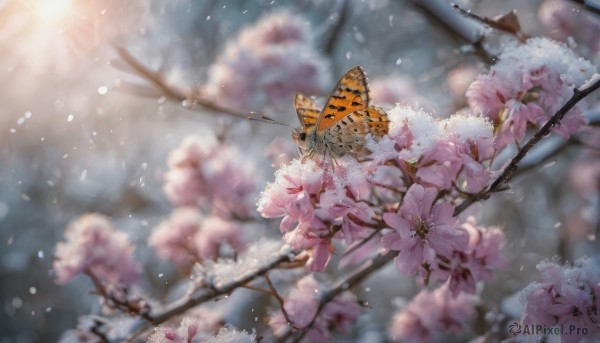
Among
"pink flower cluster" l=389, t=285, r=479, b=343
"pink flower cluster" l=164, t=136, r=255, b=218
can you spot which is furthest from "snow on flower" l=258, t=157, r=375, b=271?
"pink flower cluster" l=164, t=136, r=255, b=218

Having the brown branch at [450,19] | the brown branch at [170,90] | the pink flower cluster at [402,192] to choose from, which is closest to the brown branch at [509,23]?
the brown branch at [450,19]

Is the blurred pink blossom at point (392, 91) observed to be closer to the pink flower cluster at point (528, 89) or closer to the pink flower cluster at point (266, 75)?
the pink flower cluster at point (266, 75)

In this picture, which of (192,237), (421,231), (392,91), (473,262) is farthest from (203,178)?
(421,231)

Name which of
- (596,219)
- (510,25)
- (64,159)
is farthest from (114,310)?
(596,219)

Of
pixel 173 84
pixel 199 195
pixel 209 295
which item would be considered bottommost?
pixel 209 295

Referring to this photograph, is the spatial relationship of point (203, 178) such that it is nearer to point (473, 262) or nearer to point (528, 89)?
point (473, 262)

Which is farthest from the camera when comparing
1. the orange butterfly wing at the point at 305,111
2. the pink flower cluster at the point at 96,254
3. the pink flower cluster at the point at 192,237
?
the pink flower cluster at the point at 192,237
